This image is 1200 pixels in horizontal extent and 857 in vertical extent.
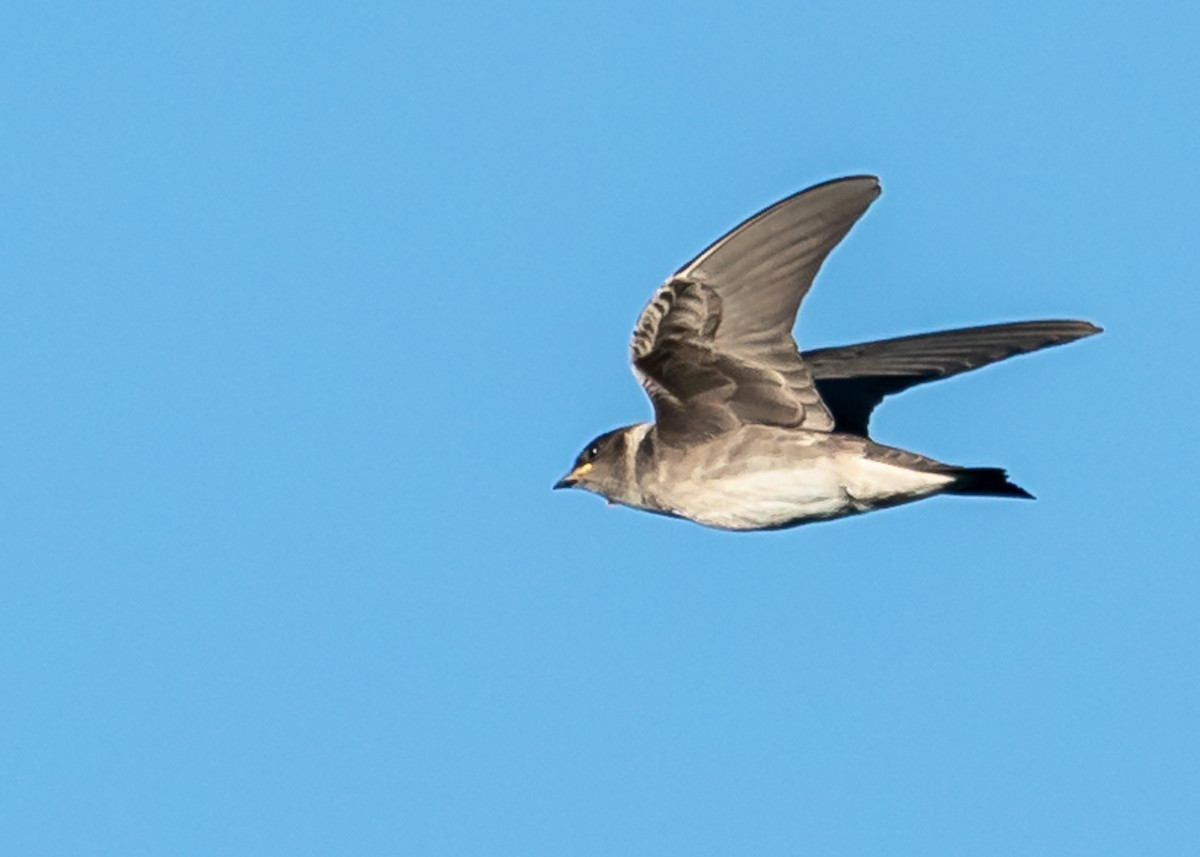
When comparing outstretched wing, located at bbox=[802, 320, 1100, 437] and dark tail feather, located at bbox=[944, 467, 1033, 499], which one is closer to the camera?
dark tail feather, located at bbox=[944, 467, 1033, 499]

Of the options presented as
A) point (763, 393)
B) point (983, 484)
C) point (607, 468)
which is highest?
point (763, 393)

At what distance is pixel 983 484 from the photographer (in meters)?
14.0

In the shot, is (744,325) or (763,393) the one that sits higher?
(744,325)

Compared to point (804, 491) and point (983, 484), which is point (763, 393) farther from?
point (983, 484)

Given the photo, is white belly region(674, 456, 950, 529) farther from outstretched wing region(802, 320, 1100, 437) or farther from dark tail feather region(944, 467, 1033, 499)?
outstretched wing region(802, 320, 1100, 437)

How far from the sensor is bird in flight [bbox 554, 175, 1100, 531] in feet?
44.4

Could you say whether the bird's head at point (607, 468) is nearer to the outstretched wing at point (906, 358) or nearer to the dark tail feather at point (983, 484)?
the outstretched wing at point (906, 358)

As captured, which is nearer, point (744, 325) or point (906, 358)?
point (744, 325)

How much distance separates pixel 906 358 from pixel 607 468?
6.55 feet

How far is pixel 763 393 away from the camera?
1447 cm

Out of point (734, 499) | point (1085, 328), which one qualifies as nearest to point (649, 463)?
point (734, 499)

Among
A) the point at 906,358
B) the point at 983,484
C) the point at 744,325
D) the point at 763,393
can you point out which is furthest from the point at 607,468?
the point at 983,484

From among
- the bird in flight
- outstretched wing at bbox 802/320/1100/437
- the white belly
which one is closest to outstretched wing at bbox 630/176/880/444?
the bird in flight

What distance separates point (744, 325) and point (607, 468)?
2232 mm
